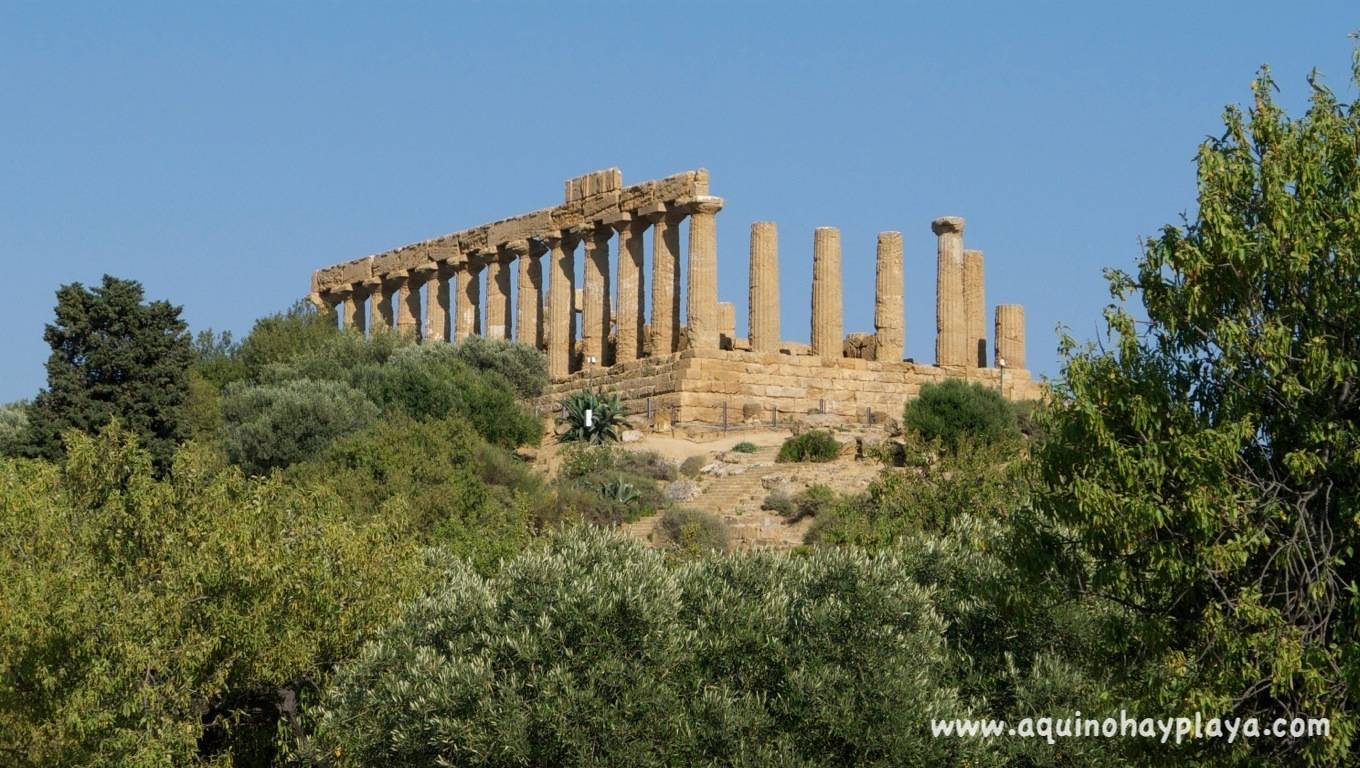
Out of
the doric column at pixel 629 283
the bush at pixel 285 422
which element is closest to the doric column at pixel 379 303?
the doric column at pixel 629 283

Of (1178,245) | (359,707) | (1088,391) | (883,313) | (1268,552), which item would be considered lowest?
(359,707)

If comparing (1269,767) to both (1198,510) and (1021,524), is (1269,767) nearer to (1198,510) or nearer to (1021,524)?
(1198,510)

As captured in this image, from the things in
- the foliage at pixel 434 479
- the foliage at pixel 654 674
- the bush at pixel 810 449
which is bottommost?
the foliage at pixel 654 674

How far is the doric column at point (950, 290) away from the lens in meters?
52.5

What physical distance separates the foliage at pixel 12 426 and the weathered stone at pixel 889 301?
64.4 feet

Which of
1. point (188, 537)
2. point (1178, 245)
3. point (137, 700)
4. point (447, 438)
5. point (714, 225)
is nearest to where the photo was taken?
point (1178, 245)

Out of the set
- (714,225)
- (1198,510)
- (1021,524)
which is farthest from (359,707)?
(714,225)

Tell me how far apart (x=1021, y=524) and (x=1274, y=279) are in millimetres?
2571

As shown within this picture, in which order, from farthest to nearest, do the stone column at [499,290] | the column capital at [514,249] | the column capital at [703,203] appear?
Result: 1. the stone column at [499,290]
2. the column capital at [514,249]
3. the column capital at [703,203]

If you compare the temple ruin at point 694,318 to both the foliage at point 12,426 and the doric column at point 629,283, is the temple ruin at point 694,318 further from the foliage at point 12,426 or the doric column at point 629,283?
the foliage at point 12,426

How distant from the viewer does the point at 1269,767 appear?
45.7 ft

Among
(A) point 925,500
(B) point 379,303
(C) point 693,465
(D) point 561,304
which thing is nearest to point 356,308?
(B) point 379,303

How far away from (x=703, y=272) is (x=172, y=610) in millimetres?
28919

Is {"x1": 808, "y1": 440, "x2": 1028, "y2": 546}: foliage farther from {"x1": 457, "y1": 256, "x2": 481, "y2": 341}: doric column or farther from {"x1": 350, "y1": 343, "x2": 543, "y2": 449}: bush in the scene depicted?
{"x1": 457, "y1": 256, "x2": 481, "y2": 341}: doric column
